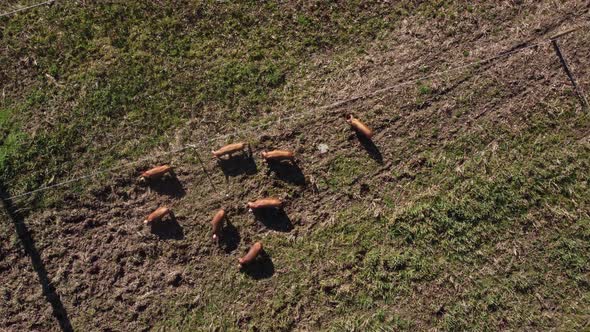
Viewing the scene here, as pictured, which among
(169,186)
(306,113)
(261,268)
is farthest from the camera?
(306,113)

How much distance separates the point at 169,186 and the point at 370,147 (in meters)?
3.96

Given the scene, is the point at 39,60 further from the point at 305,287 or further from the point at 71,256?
the point at 305,287

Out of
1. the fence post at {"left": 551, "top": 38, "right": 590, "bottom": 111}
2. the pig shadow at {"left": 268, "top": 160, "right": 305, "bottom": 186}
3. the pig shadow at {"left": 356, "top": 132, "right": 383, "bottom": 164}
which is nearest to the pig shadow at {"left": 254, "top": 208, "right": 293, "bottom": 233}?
the pig shadow at {"left": 268, "top": 160, "right": 305, "bottom": 186}

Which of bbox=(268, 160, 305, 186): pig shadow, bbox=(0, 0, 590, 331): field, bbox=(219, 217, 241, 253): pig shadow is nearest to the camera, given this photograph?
bbox=(0, 0, 590, 331): field

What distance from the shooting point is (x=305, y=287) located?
30.9 feet

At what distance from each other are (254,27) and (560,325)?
8148 mm

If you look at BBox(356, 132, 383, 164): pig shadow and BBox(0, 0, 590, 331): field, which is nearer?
BBox(0, 0, 590, 331): field

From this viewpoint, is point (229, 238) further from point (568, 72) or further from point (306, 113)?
point (568, 72)

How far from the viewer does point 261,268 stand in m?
9.43

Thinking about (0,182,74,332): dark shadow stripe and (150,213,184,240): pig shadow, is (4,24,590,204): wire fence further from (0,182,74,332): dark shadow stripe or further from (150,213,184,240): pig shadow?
(150,213,184,240): pig shadow

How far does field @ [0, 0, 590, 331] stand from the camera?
934 centimetres

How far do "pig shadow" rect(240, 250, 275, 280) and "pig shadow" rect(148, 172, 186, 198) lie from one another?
74.8 inches

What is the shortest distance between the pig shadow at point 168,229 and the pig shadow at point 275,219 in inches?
59.2

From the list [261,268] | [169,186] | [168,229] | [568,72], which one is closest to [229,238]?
[261,268]
